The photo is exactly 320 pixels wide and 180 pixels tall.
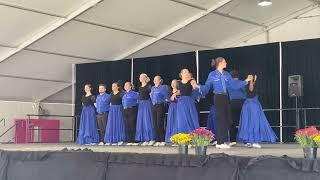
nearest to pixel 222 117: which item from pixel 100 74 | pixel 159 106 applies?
pixel 159 106

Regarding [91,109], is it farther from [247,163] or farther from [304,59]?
[247,163]

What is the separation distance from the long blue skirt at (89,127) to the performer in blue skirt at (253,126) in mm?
3313

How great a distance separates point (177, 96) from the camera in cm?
694

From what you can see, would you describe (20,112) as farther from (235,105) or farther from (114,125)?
(235,105)

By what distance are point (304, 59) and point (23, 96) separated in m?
7.24

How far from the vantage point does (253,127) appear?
622 cm

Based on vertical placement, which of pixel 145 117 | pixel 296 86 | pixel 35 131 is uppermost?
pixel 296 86

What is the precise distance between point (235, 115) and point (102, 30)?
171 inches

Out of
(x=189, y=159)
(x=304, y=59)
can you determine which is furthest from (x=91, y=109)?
Answer: (x=189, y=159)

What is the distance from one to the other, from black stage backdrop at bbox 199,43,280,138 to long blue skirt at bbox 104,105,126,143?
222 cm

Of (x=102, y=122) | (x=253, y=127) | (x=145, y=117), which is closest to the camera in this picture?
(x=253, y=127)

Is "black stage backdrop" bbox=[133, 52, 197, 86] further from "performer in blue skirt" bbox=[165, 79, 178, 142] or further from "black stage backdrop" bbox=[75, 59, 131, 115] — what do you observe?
"performer in blue skirt" bbox=[165, 79, 178, 142]

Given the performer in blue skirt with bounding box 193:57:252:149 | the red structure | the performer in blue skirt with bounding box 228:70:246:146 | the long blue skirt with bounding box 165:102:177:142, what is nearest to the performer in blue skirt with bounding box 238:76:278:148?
the performer in blue skirt with bounding box 193:57:252:149

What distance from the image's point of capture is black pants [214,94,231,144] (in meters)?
5.91
